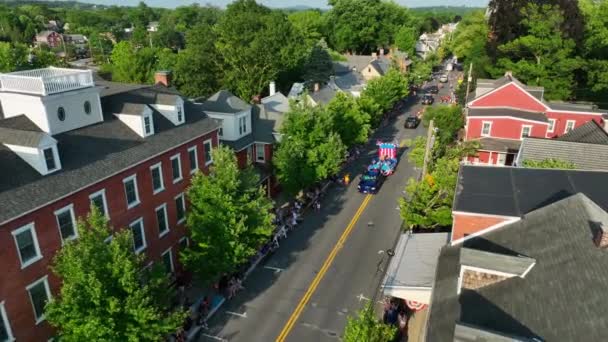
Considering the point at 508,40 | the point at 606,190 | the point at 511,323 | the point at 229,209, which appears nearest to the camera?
the point at 511,323

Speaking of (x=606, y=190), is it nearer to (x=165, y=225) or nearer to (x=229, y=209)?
(x=229, y=209)

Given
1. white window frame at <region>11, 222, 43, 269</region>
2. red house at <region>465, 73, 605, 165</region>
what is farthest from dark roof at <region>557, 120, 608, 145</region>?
white window frame at <region>11, 222, 43, 269</region>

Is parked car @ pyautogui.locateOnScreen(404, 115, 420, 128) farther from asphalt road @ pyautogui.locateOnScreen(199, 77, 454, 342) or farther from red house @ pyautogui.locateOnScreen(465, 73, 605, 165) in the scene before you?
asphalt road @ pyautogui.locateOnScreen(199, 77, 454, 342)

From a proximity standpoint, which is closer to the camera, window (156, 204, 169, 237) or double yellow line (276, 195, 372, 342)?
double yellow line (276, 195, 372, 342)

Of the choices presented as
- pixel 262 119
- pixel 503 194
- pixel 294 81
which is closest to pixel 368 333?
pixel 503 194

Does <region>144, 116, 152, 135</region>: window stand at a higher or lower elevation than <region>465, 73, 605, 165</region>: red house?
higher
